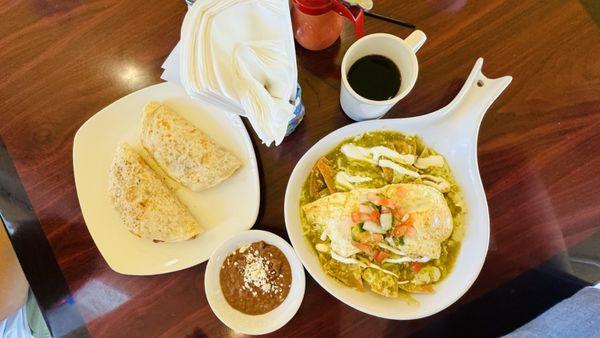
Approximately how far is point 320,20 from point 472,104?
63 centimetres

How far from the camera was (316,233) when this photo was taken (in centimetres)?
150

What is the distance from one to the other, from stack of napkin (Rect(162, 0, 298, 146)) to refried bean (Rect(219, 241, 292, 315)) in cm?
48

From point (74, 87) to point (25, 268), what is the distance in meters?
0.81

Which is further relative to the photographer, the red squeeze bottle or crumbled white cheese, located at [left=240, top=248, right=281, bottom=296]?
crumbled white cheese, located at [left=240, top=248, right=281, bottom=296]

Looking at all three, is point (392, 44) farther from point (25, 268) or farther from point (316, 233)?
point (25, 268)

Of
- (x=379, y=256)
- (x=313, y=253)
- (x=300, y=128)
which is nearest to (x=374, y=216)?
(x=379, y=256)

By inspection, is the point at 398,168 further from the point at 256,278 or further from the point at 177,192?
the point at 177,192

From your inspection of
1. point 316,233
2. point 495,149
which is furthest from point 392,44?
point 316,233

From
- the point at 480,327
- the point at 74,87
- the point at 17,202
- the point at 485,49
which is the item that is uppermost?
the point at 485,49

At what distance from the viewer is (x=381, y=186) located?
4.95ft

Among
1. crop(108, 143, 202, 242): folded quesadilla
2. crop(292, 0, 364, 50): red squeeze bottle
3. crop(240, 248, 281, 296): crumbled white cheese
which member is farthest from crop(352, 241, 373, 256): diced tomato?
crop(292, 0, 364, 50): red squeeze bottle

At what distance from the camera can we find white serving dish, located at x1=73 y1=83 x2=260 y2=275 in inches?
61.8

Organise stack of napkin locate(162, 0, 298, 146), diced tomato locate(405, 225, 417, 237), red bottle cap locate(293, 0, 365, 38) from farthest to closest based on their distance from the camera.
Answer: diced tomato locate(405, 225, 417, 237)
red bottle cap locate(293, 0, 365, 38)
stack of napkin locate(162, 0, 298, 146)

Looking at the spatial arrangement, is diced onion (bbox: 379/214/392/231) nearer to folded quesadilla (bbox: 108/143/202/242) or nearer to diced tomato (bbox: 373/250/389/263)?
diced tomato (bbox: 373/250/389/263)
